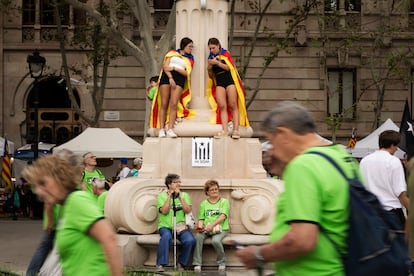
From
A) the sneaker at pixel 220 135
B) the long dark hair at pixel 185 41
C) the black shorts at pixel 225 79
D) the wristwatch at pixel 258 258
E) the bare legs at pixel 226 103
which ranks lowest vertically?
the wristwatch at pixel 258 258

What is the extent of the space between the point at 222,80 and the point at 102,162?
1462 cm

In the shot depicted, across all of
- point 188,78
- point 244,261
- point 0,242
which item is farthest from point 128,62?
point 244,261

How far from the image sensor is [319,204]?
4469mm

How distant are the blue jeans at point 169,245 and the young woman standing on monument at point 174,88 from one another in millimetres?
1486

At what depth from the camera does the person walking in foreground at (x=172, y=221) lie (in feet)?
43.4

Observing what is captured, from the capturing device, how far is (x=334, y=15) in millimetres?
35438

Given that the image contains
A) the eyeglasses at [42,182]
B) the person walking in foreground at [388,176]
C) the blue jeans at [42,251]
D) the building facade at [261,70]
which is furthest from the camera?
the building facade at [261,70]

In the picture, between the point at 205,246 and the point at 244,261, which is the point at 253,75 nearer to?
the point at 205,246

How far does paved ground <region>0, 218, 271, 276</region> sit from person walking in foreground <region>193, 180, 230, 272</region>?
297 millimetres

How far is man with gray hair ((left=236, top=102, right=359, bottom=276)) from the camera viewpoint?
4.45 m

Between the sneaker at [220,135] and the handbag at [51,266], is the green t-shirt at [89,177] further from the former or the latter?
the handbag at [51,266]

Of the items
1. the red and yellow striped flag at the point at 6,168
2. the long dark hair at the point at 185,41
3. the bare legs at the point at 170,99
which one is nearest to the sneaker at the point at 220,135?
the bare legs at the point at 170,99

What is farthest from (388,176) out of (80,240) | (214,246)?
(80,240)

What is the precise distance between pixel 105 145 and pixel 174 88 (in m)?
14.0
